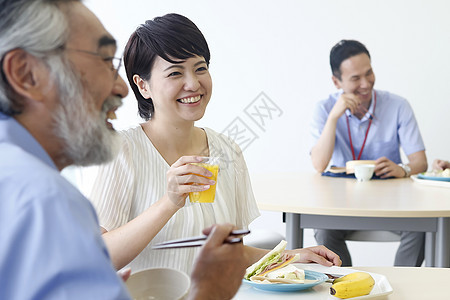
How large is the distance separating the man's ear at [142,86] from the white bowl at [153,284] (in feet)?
3.15

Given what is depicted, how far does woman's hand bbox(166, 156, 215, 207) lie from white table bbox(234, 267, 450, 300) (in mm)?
288

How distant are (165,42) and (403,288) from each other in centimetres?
99

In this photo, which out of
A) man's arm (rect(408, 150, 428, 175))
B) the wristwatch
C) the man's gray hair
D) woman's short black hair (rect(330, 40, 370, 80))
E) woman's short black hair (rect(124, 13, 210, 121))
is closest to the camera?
the man's gray hair

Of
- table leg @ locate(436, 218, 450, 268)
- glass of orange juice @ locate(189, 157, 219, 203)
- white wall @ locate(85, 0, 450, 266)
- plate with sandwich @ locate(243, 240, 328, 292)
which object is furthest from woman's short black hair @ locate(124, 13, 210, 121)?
white wall @ locate(85, 0, 450, 266)

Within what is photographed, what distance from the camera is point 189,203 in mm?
1816

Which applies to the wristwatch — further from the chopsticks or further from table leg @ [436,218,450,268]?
the chopsticks

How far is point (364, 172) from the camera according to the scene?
3037 millimetres

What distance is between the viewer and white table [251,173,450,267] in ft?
7.43

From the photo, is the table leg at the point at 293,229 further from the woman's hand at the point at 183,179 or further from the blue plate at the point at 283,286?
the blue plate at the point at 283,286

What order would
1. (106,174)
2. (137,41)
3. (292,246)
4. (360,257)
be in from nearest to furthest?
(106,174), (137,41), (292,246), (360,257)

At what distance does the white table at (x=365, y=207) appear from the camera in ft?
7.43

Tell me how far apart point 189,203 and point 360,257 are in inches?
118

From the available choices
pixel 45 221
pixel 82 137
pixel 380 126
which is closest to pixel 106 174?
pixel 82 137

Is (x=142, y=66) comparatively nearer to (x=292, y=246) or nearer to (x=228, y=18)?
(x=292, y=246)
